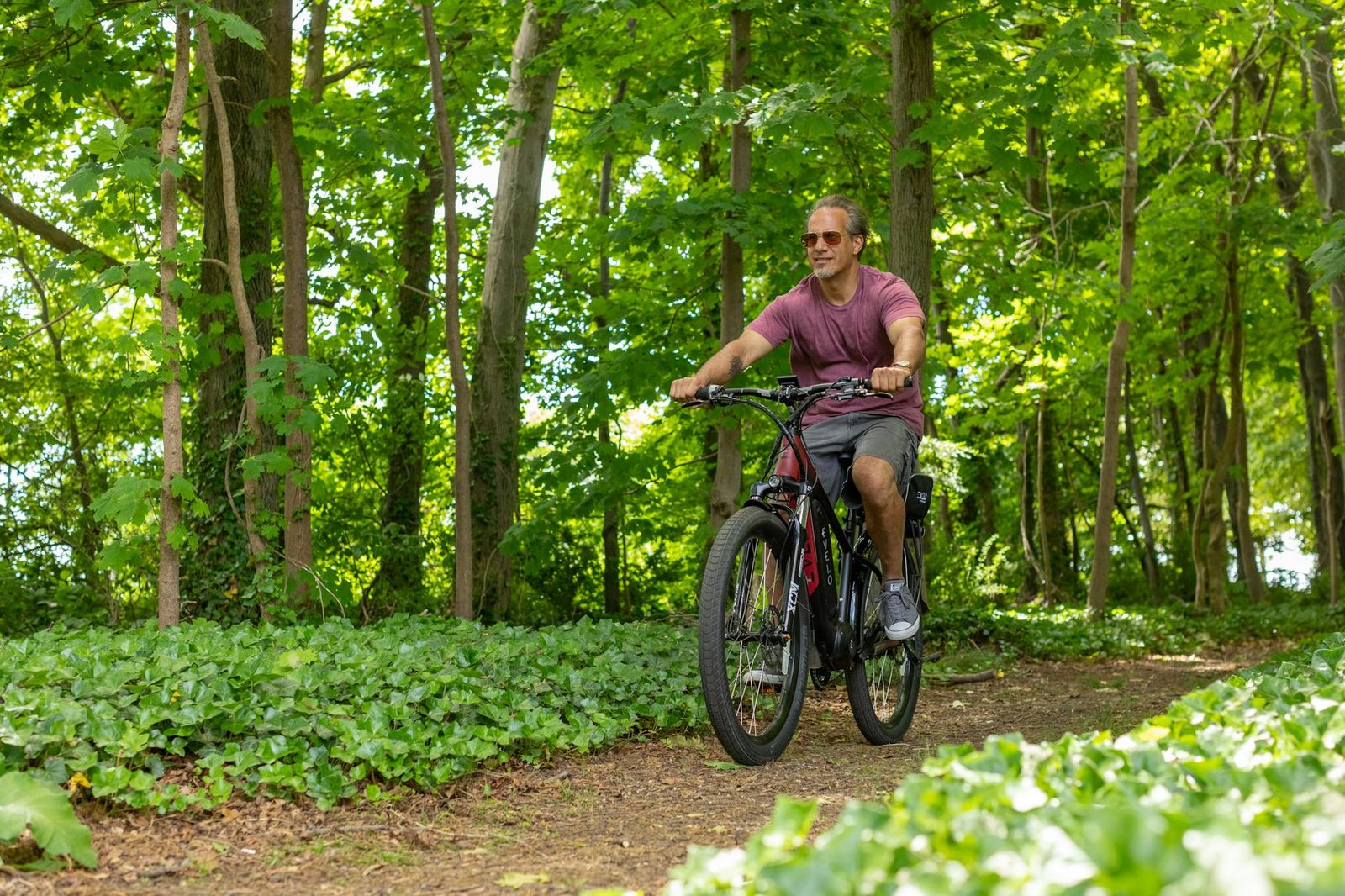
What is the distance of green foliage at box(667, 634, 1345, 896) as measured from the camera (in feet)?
5.08

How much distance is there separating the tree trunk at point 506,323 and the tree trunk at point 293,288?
323cm

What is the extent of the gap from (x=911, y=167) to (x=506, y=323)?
474 centimetres

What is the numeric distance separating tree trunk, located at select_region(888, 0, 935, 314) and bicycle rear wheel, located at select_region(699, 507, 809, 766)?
3.85 m

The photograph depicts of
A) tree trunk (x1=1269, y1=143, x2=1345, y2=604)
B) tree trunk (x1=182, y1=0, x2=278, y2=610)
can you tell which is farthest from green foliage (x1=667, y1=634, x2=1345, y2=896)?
tree trunk (x1=1269, y1=143, x2=1345, y2=604)

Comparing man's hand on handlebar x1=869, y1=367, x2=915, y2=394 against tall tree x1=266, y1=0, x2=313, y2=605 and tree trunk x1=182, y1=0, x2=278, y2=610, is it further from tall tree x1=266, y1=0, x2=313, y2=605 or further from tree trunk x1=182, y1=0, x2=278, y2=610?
tree trunk x1=182, y1=0, x2=278, y2=610

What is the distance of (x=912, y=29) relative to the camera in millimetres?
8430

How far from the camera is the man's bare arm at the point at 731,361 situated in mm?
5264

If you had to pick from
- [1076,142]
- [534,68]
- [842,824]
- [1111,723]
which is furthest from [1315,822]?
[534,68]

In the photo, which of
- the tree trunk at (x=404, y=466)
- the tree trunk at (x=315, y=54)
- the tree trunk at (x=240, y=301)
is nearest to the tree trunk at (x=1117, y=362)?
the tree trunk at (x=404, y=466)

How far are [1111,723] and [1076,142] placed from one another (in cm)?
414

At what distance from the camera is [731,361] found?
17.9ft

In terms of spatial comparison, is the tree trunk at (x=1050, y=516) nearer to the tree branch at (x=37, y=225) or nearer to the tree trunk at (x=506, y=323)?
the tree trunk at (x=506, y=323)

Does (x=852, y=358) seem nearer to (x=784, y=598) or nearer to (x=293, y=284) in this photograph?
(x=784, y=598)

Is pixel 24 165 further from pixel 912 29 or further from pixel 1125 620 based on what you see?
pixel 1125 620
